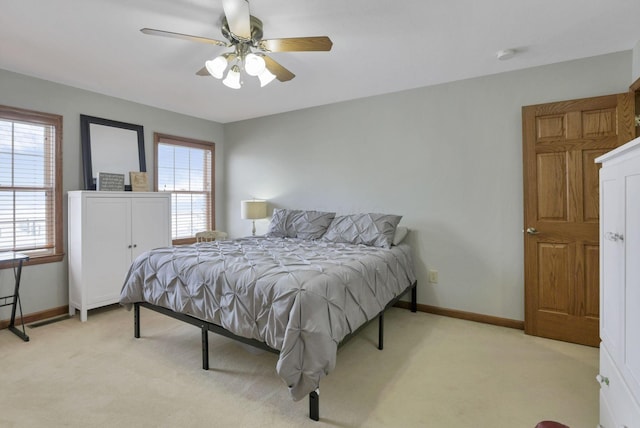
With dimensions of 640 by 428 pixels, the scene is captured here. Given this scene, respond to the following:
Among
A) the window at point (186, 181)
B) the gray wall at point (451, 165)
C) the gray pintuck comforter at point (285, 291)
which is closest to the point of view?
the gray pintuck comforter at point (285, 291)

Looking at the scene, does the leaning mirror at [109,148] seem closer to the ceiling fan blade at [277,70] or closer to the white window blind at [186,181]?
the white window blind at [186,181]

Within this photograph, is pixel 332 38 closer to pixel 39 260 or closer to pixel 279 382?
pixel 279 382

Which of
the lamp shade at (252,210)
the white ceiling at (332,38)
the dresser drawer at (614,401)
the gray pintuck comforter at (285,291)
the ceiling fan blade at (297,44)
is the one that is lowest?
the dresser drawer at (614,401)

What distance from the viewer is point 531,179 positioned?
2838 mm

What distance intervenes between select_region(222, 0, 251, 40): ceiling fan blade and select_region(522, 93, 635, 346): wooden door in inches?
97.7

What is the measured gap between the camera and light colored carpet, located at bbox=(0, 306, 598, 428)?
1.79 metres

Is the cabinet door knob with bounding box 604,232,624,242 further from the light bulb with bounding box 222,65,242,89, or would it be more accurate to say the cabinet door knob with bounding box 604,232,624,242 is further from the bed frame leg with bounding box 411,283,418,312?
the light bulb with bounding box 222,65,242,89

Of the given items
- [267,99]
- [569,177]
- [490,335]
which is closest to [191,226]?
[267,99]

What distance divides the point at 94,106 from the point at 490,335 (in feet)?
15.5

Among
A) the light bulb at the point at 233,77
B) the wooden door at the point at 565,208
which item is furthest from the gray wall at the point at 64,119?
the wooden door at the point at 565,208

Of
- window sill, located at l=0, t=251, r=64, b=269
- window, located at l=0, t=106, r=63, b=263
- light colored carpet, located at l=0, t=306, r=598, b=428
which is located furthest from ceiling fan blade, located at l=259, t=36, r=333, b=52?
window sill, located at l=0, t=251, r=64, b=269

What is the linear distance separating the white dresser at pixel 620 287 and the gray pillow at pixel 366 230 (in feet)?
5.80

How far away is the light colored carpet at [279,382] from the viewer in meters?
1.79

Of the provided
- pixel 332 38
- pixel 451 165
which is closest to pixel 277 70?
pixel 332 38
